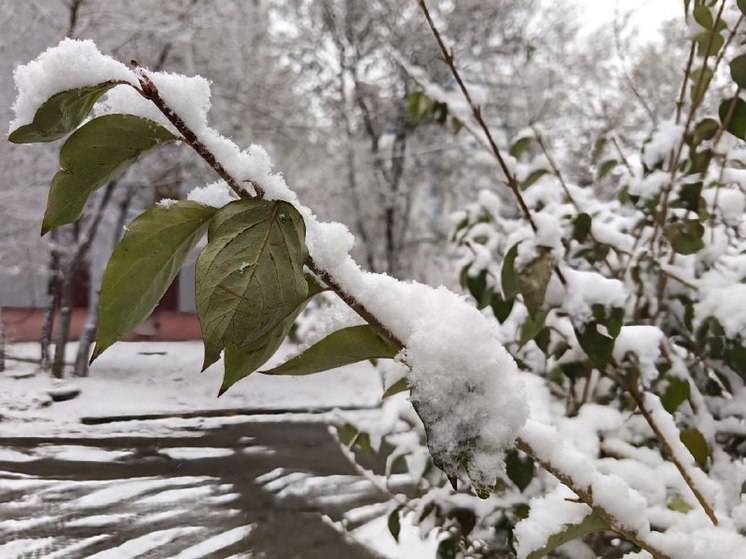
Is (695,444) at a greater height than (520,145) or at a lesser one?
lesser

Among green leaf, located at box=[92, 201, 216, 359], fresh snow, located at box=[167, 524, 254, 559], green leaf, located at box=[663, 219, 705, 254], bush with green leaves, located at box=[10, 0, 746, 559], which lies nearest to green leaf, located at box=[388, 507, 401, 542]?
bush with green leaves, located at box=[10, 0, 746, 559]

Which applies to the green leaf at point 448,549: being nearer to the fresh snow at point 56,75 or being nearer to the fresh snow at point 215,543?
the fresh snow at point 215,543

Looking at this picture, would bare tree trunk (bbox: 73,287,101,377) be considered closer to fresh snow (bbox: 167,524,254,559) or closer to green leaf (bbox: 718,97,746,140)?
fresh snow (bbox: 167,524,254,559)

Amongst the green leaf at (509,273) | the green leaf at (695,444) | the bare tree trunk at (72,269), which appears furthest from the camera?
the bare tree trunk at (72,269)

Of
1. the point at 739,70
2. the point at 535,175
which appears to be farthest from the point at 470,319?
the point at 535,175

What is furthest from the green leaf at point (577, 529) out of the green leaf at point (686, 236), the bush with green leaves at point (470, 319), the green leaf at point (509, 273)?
the green leaf at point (686, 236)

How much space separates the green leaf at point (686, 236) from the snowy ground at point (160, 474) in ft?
1.30

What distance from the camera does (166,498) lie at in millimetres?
493

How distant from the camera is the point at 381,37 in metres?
1.94

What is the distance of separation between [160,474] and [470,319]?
40 cm

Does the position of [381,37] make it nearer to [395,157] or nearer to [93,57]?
[395,157]

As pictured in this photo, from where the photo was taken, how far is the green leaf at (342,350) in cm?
21

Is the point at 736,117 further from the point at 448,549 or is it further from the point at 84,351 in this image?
the point at 84,351

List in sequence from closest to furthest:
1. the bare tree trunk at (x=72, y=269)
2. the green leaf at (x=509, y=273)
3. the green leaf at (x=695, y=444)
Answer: the green leaf at (x=695, y=444) → the green leaf at (x=509, y=273) → the bare tree trunk at (x=72, y=269)
